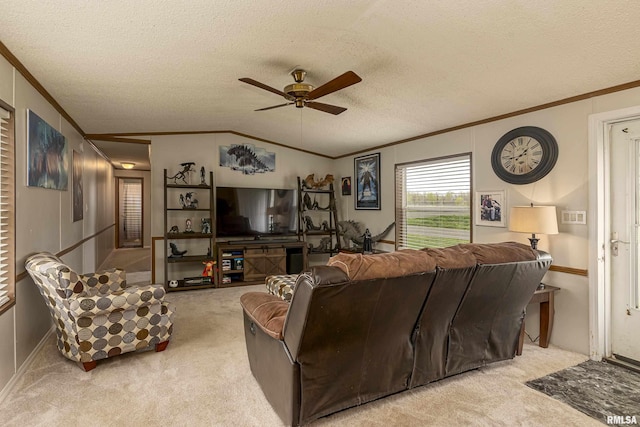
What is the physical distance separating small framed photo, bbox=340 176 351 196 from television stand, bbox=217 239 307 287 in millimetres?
1477

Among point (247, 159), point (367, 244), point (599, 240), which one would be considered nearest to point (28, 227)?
point (247, 159)

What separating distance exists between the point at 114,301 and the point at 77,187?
277 centimetres

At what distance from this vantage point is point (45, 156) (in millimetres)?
3154

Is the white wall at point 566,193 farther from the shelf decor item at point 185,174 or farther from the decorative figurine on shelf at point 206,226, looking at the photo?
the shelf decor item at point 185,174

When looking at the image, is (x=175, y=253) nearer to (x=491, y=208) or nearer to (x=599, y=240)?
(x=491, y=208)

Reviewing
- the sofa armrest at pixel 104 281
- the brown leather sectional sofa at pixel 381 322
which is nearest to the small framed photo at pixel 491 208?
the brown leather sectional sofa at pixel 381 322

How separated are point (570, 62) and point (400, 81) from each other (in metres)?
1.24

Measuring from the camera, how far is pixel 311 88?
2.97m

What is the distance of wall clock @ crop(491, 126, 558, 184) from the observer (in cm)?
316

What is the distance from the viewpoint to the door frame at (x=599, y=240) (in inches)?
112

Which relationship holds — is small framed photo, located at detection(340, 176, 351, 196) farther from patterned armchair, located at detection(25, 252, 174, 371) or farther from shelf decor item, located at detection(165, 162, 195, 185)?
patterned armchair, located at detection(25, 252, 174, 371)

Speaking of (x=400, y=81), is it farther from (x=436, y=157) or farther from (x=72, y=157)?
(x=72, y=157)

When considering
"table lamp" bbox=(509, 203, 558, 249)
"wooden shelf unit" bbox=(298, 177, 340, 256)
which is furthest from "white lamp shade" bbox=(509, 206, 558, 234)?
"wooden shelf unit" bbox=(298, 177, 340, 256)

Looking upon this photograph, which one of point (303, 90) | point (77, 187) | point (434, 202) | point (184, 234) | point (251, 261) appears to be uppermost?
point (303, 90)
